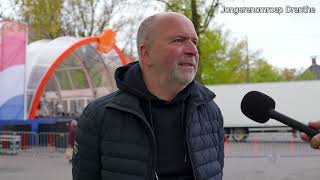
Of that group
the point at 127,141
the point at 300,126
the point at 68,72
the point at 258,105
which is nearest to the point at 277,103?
the point at 68,72

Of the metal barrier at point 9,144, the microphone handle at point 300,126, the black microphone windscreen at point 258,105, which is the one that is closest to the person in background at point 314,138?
the microphone handle at point 300,126

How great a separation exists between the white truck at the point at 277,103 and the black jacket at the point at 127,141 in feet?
64.1

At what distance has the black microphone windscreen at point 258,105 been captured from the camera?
2068 mm

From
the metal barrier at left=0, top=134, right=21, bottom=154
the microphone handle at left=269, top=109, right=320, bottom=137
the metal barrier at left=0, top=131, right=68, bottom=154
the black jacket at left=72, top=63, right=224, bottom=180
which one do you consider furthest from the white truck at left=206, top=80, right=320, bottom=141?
the microphone handle at left=269, top=109, right=320, bottom=137

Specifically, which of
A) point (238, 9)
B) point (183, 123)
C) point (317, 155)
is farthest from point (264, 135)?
point (183, 123)

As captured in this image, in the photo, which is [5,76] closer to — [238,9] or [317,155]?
[238,9]

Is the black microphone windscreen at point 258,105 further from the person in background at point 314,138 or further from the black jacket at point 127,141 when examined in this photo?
the black jacket at point 127,141

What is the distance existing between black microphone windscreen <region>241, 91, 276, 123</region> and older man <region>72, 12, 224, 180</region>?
0.39 m

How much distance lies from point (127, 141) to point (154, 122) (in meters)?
0.18

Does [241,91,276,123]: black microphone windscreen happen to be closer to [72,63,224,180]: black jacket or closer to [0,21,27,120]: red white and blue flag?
[72,63,224,180]: black jacket

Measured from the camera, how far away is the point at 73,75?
29.8 meters

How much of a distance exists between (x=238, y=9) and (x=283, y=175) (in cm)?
516

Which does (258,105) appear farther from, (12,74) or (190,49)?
(12,74)

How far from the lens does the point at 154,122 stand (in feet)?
8.04
